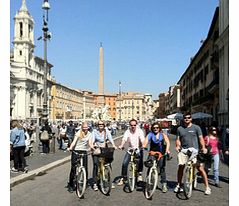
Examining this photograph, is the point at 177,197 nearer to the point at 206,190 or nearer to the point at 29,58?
the point at 206,190

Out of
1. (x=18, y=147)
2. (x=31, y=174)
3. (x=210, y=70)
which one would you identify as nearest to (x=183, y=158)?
(x=31, y=174)

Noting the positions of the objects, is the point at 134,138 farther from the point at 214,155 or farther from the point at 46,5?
the point at 46,5

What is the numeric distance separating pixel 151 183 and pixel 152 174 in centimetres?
22

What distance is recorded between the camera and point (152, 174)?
9.20 m

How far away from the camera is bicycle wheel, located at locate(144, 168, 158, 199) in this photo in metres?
8.88

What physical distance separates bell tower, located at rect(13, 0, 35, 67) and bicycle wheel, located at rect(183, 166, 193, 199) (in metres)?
104

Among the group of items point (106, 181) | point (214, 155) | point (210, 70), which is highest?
point (210, 70)

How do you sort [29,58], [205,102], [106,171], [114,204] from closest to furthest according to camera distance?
[114,204] < [106,171] < [205,102] < [29,58]

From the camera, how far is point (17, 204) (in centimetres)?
831

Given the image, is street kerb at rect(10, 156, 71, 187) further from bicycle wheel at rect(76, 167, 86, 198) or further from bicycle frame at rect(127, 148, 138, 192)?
bicycle frame at rect(127, 148, 138, 192)
